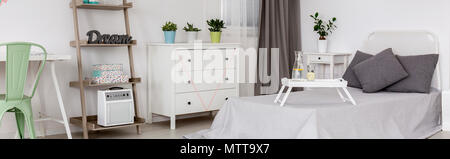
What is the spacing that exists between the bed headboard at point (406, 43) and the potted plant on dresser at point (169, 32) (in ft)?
6.16

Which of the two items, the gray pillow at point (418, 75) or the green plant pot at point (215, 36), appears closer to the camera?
the gray pillow at point (418, 75)

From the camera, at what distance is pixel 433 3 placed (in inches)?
174

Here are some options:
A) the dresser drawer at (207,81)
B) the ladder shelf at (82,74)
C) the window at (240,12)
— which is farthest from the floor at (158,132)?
the window at (240,12)

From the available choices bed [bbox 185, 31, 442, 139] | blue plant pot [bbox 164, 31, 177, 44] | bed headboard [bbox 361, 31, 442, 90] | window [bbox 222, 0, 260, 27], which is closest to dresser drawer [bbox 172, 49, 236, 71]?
blue plant pot [bbox 164, 31, 177, 44]

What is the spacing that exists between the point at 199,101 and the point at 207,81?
203 millimetres

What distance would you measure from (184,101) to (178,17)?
2.99ft

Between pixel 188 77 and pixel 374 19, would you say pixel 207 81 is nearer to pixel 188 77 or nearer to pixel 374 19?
pixel 188 77

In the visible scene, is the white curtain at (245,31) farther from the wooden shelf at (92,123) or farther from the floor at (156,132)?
the wooden shelf at (92,123)

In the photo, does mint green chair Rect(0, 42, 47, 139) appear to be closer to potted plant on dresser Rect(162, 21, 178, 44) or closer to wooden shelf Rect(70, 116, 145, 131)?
wooden shelf Rect(70, 116, 145, 131)

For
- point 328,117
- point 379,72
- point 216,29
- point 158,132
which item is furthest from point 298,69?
point 216,29

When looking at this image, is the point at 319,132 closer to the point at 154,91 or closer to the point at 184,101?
the point at 184,101

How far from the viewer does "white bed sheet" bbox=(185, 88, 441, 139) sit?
3191 mm

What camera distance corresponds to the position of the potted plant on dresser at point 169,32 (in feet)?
14.7
